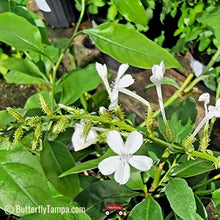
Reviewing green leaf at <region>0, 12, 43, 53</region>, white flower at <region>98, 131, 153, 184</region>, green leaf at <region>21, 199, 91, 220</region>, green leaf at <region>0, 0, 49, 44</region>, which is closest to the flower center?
white flower at <region>98, 131, 153, 184</region>

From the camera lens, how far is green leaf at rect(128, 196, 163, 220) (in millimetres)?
704

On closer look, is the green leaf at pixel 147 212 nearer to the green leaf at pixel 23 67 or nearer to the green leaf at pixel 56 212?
the green leaf at pixel 56 212

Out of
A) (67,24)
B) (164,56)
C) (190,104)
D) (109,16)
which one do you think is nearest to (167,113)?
(190,104)

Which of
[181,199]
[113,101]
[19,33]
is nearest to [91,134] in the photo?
[113,101]

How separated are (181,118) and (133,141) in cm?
30

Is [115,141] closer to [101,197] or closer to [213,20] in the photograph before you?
[101,197]

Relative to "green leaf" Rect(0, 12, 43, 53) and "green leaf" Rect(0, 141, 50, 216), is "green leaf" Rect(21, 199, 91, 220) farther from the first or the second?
"green leaf" Rect(0, 12, 43, 53)

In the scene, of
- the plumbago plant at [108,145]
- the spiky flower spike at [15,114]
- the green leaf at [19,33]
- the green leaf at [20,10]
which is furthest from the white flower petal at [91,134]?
the green leaf at [20,10]

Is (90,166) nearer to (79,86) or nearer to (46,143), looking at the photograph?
(46,143)

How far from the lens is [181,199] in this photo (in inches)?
25.9

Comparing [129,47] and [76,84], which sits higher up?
[129,47]

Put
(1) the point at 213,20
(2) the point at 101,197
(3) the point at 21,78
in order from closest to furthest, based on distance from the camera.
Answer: (2) the point at 101,197
(1) the point at 213,20
(3) the point at 21,78

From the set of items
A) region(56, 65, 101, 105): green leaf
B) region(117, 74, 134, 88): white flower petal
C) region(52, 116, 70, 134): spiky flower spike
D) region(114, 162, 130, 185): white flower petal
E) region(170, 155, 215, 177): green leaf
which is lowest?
region(170, 155, 215, 177): green leaf

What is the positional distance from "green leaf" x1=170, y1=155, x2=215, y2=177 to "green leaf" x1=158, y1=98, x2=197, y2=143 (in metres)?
0.06
